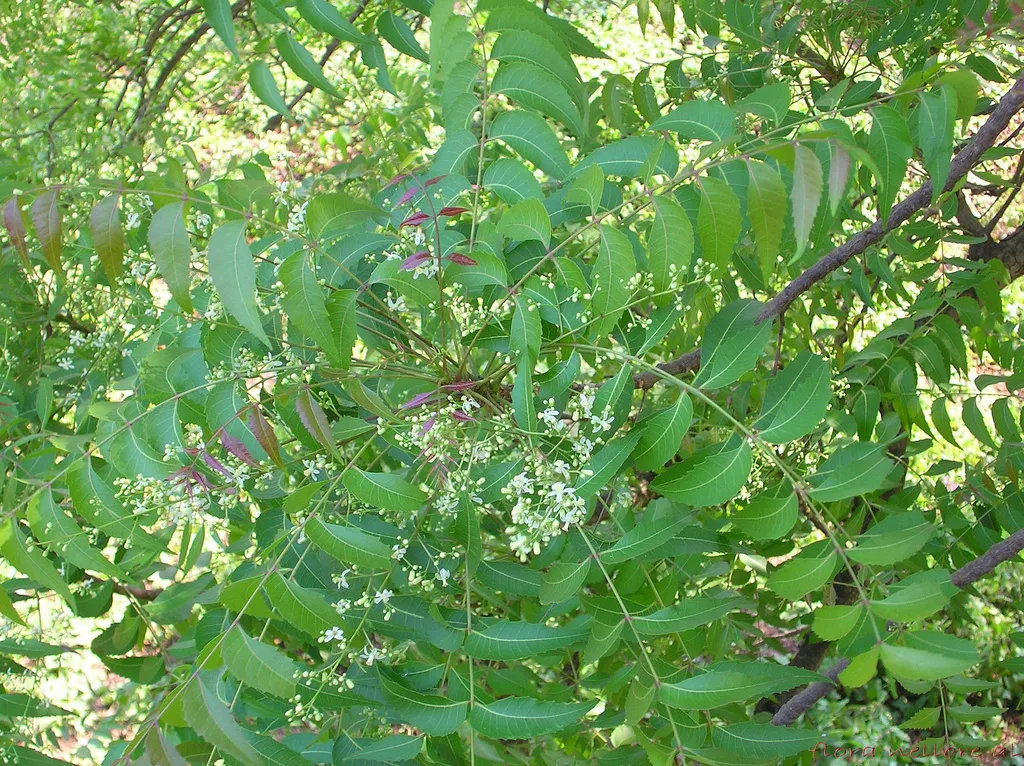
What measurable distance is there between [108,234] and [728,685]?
1029 mm

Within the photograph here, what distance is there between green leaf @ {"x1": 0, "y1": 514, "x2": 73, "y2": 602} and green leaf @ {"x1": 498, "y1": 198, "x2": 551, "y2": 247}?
87cm

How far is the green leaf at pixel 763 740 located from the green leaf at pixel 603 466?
0.43 m

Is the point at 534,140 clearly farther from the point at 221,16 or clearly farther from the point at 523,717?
the point at 523,717

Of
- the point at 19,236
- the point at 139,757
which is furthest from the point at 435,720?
the point at 19,236

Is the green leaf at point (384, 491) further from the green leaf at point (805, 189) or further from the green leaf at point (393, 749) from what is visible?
the green leaf at point (805, 189)

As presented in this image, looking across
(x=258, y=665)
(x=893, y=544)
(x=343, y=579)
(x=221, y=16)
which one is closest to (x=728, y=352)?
(x=893, y=544)

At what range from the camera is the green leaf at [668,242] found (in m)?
1.21

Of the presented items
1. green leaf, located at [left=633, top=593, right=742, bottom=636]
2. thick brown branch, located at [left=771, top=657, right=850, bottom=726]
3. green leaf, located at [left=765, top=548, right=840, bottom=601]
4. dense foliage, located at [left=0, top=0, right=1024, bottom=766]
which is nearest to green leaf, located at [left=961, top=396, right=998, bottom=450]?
dense foliage, located at [left=0, top=0, right=1024, bottom=766]

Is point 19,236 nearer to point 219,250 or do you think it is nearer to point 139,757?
point 219,250

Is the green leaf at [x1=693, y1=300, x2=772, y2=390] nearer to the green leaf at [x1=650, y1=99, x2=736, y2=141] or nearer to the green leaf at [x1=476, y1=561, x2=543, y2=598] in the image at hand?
the green leaf at [x1=650, y1=99, x2=736, y2=141]

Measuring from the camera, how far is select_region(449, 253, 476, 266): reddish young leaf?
126 centimetres

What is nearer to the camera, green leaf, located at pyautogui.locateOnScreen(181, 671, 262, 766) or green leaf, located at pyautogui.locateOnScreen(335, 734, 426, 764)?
green leaf, located at pyautogui.locateOnScreen(181, 671, 262, 766)

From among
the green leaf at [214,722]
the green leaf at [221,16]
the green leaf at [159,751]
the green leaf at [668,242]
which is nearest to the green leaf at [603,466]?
the green leaf at [668,242]

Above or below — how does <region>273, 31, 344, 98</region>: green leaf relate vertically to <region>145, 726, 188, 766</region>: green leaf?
above
